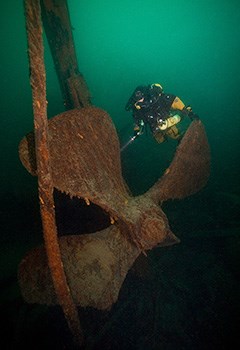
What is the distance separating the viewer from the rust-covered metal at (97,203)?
2463 mm

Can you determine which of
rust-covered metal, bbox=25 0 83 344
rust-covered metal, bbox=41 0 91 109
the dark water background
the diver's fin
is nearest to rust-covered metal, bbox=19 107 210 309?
the diver's fin

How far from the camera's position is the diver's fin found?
345 centimetres

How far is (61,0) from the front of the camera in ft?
14.9

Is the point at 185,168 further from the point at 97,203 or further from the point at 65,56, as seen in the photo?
the point at 65,56

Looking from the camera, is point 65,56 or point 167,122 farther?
point 167,122

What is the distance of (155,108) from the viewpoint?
4980 millimetres

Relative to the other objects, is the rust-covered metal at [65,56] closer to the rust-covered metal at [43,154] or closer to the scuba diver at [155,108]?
the scuba diver at [155,108]

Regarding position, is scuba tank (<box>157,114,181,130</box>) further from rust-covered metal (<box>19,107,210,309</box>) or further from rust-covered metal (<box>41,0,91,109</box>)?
rust-covered metal (<box>19,107,210,309</box>)

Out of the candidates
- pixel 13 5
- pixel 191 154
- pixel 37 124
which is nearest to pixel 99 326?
pixel 191 154

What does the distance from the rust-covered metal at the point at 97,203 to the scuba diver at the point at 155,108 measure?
157cm

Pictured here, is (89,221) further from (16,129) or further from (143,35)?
(143,35)

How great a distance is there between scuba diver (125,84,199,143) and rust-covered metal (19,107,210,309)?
1568 mm

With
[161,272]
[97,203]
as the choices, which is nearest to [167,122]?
[161,272]

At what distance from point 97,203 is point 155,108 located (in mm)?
2959
